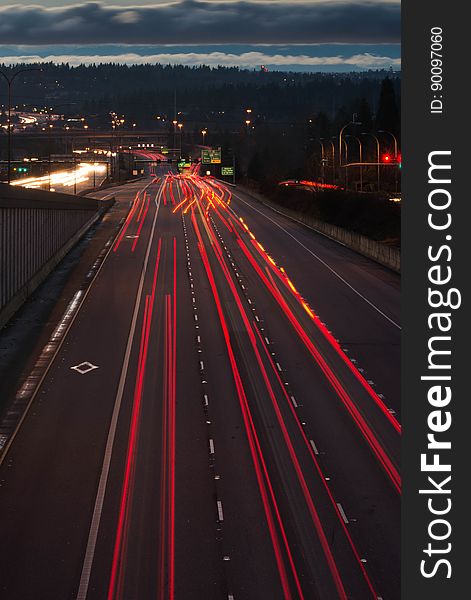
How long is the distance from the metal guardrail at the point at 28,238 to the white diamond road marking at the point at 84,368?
723 cm

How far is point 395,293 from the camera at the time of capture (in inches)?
2207

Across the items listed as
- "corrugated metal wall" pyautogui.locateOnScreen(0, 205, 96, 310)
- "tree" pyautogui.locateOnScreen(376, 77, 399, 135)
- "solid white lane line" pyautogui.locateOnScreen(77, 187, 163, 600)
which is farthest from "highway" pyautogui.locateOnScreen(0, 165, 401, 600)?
"tree" pyautogui.locateOnScreen(376, 77, 399, 135)

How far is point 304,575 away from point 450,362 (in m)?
5.51

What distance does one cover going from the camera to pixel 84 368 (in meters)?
38.5

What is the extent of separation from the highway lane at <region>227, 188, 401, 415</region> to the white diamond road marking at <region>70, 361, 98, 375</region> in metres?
10.4

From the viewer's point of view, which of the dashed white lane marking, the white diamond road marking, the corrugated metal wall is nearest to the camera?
the dashed white lane marking

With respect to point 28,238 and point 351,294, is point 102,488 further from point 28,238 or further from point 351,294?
point 351,294

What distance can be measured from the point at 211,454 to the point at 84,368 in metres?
11.2

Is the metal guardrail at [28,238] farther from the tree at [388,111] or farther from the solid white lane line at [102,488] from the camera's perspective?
the tree at [388,111]

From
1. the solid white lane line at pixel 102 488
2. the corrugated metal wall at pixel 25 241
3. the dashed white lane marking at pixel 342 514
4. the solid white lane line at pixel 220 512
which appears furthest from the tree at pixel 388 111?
the solid white lane line at pixel 220 512

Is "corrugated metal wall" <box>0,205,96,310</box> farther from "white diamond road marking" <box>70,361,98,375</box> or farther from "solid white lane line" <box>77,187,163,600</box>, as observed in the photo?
"white diamond road marking" <box>70,361,98,375</box>

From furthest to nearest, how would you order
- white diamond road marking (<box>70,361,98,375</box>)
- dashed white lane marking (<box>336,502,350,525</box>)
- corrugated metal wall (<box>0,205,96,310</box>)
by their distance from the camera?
corrugated metal wall (<box>0,205,96,310</box>), white diamond road marking (<box>70,361,98,375</box>), dashed white lane marking (<box>336,502,350,525</box>)

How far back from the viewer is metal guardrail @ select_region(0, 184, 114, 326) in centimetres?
4588

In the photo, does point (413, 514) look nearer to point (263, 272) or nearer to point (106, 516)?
point (106, 516)
